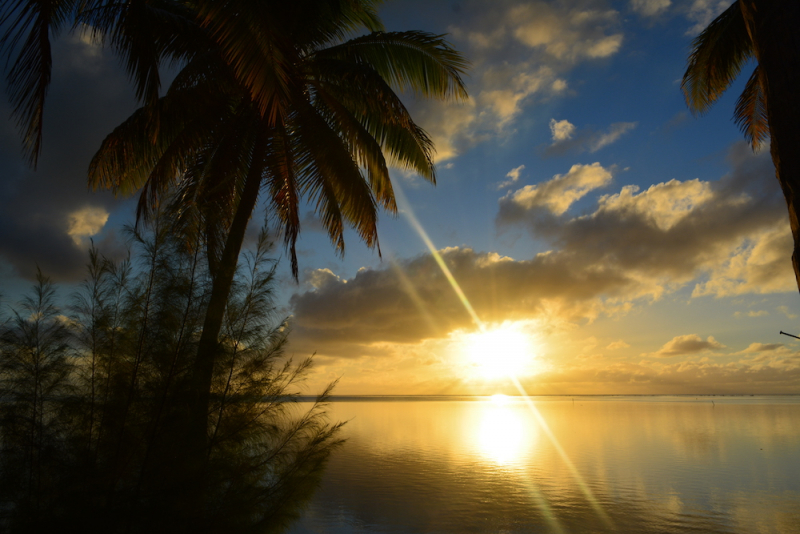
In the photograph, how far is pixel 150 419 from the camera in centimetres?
628

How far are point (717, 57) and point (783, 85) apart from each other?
10.8m

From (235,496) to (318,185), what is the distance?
6.51 m

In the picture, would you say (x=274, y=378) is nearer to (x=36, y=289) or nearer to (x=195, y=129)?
(x=36, y=289)

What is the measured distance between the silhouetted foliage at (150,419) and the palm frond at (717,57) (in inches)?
479

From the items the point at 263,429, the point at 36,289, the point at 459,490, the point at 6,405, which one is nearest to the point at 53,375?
the point at 6,405

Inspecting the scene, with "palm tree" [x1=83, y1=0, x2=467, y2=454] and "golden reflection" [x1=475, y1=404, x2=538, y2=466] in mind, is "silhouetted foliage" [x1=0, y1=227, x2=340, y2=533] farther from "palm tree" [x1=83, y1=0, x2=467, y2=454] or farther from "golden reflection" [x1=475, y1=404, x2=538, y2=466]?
"golden reflection" [x1=475, y1=404, x2=538, y2=466]

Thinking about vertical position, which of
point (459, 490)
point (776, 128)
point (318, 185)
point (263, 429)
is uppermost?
point (318, 185)

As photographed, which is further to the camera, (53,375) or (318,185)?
(318,185)

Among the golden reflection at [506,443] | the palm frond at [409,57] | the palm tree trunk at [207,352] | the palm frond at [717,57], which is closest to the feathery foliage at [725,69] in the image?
the palm frond at [717,57]

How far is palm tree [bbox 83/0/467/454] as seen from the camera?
909 cm

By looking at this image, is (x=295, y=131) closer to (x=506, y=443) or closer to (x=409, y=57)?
(x=409, y=57)

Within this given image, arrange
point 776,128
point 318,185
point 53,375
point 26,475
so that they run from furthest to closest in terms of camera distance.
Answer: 1. point 318,185
2. point 53,375
3. point 26,475
4. point 776,128

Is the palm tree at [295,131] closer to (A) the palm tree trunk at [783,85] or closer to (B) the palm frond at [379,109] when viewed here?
(B) the palm frond at [379,109]

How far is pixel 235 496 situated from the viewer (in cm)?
630
